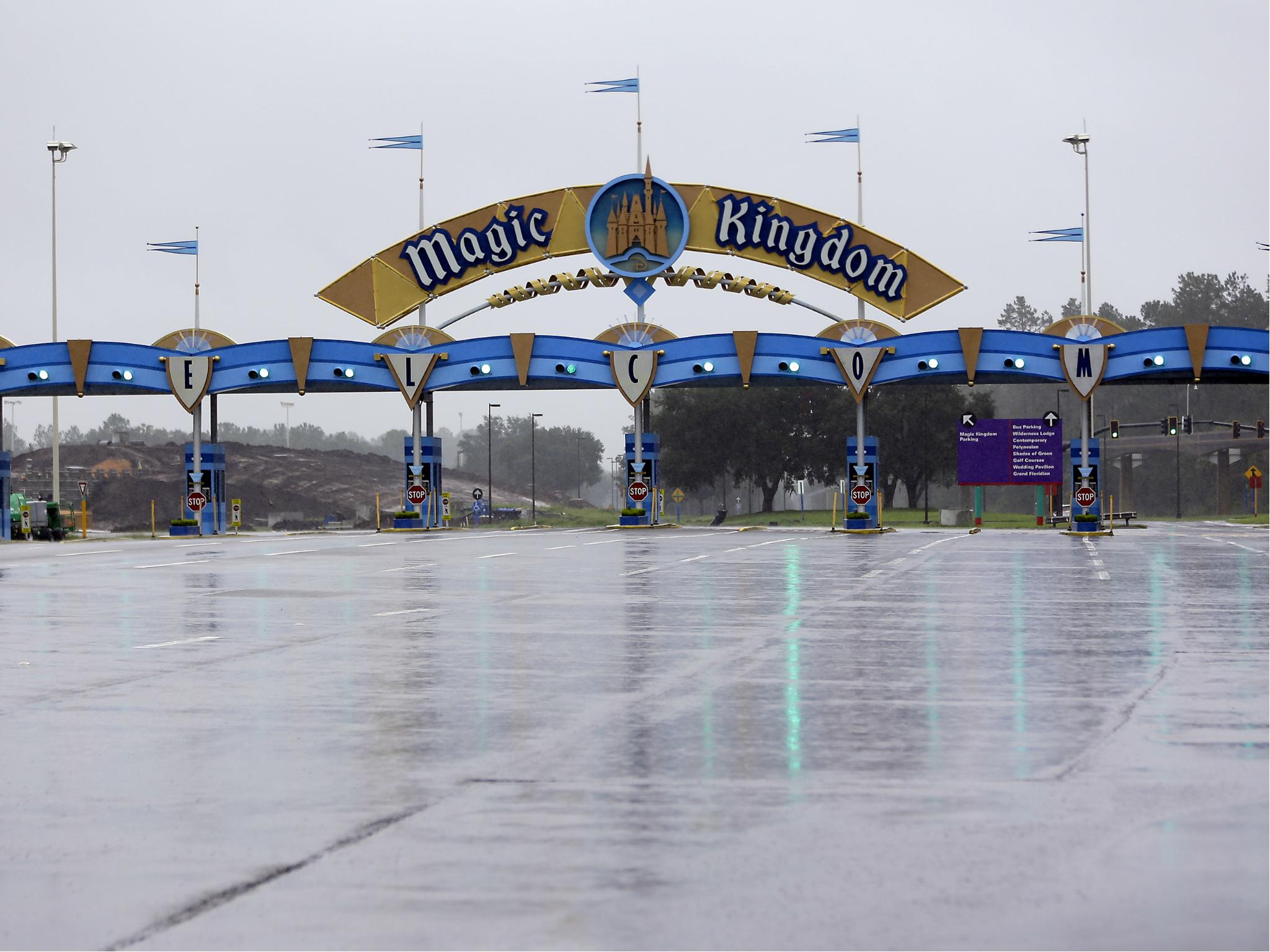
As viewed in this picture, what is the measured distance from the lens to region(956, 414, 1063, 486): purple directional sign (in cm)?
6819

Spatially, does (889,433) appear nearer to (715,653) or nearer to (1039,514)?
(1039,514)

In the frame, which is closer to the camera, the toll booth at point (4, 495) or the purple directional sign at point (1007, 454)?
the toll booth at point (4, 495)

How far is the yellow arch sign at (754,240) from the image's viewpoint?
188 ft

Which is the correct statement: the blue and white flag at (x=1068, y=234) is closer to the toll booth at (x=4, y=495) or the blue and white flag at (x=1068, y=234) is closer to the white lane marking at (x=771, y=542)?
the white lane marking at (x=771, y=542)

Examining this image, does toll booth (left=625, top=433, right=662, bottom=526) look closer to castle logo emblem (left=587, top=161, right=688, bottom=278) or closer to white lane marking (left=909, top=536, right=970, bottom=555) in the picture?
A: castle logo emblem (left=587, top=161, right=688, bottom=278)

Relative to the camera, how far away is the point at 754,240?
2259 inches

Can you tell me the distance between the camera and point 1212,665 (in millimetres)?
12953

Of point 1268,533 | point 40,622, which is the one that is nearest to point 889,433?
point 1268,533

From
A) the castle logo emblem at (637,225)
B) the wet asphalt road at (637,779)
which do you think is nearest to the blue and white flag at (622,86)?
the castle logo emblem at (637,225)

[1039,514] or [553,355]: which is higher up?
[553,355]

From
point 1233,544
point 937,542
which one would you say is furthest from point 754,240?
point 1233,544

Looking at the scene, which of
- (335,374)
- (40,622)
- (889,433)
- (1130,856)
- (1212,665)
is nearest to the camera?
(1130,856)

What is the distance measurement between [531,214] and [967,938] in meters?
54.6

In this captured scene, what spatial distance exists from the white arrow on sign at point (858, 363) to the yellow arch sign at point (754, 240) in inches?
103
